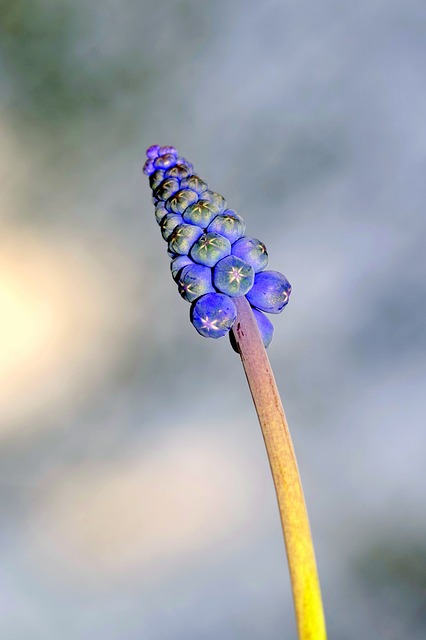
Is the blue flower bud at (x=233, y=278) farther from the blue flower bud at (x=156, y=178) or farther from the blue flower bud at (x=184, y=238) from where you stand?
the blue flower bud at (x=156, y=178)

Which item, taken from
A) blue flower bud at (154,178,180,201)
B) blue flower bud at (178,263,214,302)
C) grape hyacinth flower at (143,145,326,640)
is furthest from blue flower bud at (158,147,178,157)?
blue flower bud at (178,263,214,302)

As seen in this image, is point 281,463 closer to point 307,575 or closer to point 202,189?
point 307,575

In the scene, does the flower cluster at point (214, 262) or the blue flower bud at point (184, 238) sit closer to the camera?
the flower cluster at point (214, 262)

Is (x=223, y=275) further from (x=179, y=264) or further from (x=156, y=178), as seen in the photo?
(x=156, y=178)

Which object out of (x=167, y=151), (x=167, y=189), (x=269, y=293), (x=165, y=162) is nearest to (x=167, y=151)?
(x=167, y=151)

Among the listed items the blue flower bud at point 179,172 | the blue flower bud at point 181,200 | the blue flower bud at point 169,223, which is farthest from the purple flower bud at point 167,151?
the blue flower bud at point 169,223

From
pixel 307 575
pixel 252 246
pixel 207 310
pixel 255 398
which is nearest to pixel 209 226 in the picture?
pixel 252 246
